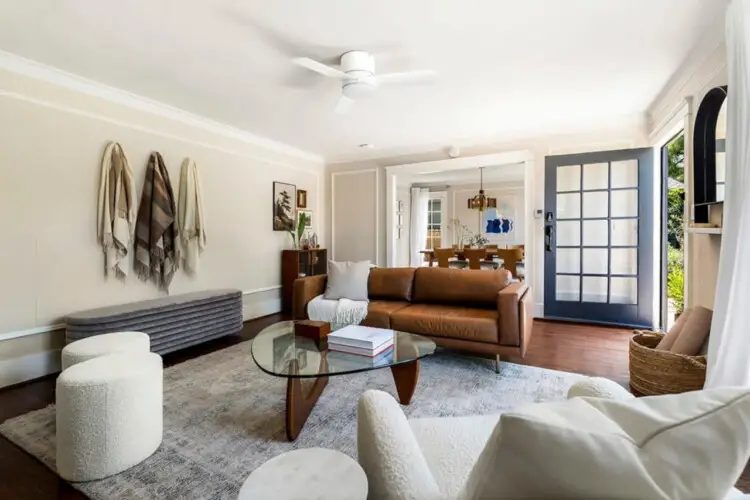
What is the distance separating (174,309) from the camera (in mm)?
3219

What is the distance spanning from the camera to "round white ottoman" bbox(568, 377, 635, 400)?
113cm

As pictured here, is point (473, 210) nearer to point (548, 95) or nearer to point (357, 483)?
point (548, 95)

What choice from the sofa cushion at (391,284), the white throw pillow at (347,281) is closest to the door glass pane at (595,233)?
the sofa cushion at (391,284)

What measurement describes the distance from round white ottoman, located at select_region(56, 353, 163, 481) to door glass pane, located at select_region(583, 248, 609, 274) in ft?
14.9

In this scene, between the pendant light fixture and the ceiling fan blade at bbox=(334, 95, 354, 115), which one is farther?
the pendant light fixture

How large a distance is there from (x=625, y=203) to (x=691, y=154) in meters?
1.47

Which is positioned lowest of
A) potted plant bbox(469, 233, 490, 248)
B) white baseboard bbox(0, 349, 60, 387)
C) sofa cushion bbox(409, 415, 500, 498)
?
white baseboard bbox(0, 349, 60, 387)

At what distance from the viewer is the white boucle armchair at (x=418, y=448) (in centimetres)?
81

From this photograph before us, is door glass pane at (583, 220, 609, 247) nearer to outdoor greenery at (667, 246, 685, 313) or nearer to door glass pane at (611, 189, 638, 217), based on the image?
door glass pane at (611, 189, 638, 217)

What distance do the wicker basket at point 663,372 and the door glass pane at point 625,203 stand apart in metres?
2.20

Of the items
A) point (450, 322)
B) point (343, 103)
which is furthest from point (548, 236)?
point (343, 103)

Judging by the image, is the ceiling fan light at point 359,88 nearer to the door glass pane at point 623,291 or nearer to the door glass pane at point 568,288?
the door glass pane at point 568,288

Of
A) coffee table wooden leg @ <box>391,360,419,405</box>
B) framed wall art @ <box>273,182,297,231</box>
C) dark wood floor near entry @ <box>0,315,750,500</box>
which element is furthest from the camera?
framed wall art @ <box>273,182,297,231</box>

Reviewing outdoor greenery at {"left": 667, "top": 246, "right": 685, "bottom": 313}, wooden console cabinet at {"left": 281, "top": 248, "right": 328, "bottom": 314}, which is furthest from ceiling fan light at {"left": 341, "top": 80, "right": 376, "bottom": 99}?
outdoor greenery at {"left": 667, "top": 246, "right": 685, "bottom": 313}
